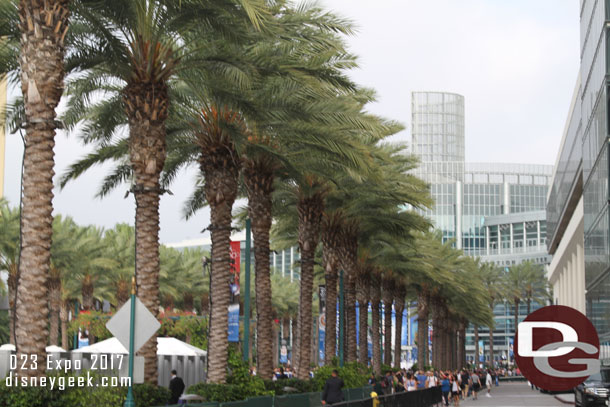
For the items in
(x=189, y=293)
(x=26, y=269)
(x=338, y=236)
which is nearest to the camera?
(x=26, y=269)

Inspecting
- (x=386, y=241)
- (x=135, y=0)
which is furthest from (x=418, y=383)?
(x=135, y=0)

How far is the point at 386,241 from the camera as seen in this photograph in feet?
145

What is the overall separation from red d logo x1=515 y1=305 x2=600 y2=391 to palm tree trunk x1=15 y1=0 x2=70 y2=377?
9.76 m

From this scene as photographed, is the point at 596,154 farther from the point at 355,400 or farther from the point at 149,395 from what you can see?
the point at 149,395

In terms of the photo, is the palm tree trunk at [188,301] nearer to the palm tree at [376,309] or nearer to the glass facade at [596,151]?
the palm tree at [376,309]

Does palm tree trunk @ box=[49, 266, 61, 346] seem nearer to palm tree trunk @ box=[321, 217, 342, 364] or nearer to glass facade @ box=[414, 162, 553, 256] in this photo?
palm tree trunk @ box=[321, 217, 342, 364]

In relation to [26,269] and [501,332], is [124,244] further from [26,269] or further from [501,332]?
[501,332]

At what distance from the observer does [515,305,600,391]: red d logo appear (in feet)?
15.5

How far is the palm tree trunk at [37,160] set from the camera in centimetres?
1345

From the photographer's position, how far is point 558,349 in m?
5.07

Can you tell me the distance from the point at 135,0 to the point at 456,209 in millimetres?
156256

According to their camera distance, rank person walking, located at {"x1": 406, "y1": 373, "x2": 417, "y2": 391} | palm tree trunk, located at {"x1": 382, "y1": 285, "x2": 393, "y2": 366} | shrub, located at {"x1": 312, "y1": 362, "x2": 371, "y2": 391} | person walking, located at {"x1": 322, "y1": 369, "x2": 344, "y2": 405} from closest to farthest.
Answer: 1. person walking, located at {"x1": 322, "y1": 369, "x2": 344, "y2": 405}
2. shrub, located at {"x1": 312, "y1": 362, "x2": 371, "y2": 391}
3. person walking, located at {"x1": 406, "y1": 373, "x2": 417, "y2": 391}
4. palm tree trunk, located at {"x1": 382, "y1": 285, "x2": 393, "y2": 366}

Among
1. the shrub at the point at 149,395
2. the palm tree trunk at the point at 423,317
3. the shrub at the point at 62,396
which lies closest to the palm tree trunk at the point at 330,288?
the shrub at the point at 149,395

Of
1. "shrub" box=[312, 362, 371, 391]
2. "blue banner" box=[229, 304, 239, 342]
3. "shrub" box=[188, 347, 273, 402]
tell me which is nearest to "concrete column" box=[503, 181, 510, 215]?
"shrub" box=[312, 362, 371, 391]
